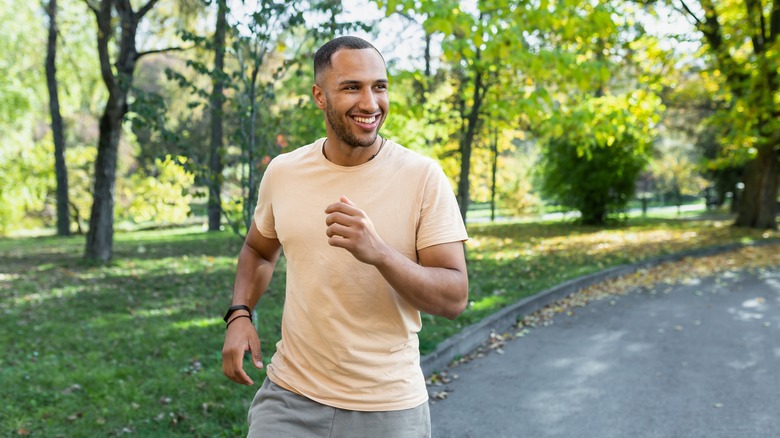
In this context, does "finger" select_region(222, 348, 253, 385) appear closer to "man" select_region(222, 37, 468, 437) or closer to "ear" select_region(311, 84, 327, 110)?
"man" select_region(222, 37, 468, 437)

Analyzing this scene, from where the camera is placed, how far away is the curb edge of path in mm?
6582

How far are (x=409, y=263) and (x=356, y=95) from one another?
0.57m

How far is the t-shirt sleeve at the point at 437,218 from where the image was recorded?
2.14 metres

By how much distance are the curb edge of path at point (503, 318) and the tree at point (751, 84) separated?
512 centimetres

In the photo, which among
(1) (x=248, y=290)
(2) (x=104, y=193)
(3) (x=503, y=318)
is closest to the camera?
(1) (x=248, y=290)

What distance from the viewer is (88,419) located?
4.96 meters

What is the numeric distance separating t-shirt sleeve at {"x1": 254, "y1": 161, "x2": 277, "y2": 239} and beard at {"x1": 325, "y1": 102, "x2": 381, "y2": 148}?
0.34m

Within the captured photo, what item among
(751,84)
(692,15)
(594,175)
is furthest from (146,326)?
(594,175)

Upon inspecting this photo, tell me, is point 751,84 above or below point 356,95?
above

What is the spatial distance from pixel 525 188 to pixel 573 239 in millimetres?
15191

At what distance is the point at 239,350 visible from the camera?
2396mm

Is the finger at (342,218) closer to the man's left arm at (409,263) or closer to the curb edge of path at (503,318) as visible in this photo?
the man's left arm at (409,263)

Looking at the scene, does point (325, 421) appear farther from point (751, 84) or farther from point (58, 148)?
point (58, 148)

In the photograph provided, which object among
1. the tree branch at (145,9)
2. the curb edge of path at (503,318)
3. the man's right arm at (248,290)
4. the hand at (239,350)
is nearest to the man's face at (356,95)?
the man's right arm at (248,290)
